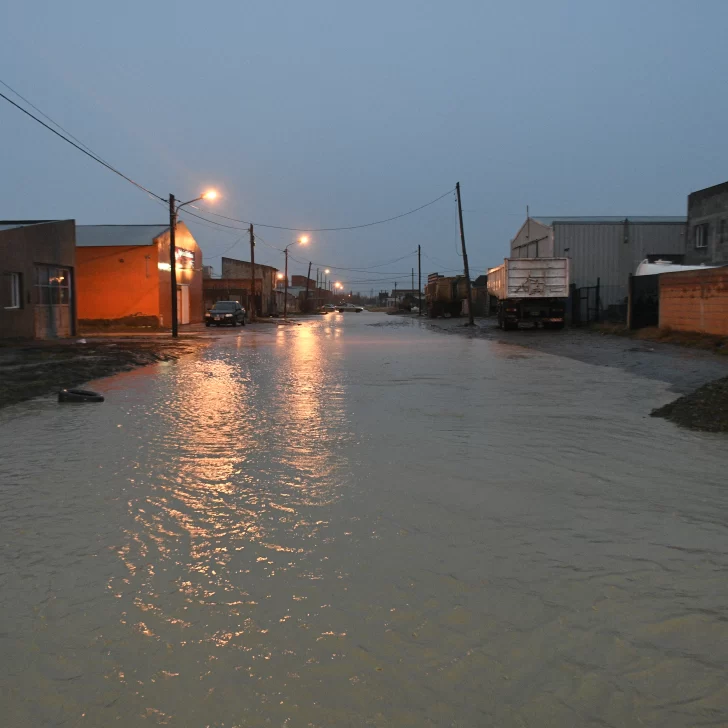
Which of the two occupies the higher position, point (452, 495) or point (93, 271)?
point (93, 271)

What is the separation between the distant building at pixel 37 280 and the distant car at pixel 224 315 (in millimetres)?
15556

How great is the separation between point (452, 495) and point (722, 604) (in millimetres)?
2499

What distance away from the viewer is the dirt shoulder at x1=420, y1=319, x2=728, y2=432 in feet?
32.4

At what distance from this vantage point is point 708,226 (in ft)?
119

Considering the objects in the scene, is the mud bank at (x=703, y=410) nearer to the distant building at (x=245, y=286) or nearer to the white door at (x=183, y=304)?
the white door at (x=183, y=304)

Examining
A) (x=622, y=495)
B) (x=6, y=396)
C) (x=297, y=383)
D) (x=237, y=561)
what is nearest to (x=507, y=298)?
(x=297, y=383)

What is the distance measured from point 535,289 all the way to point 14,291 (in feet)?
69.5

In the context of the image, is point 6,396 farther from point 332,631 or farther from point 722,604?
point 722,604

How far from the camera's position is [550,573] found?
4.51m

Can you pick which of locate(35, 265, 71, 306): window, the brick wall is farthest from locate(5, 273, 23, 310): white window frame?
the brick wall

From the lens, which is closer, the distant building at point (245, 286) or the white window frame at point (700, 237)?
the white window frame at point (700, 237)

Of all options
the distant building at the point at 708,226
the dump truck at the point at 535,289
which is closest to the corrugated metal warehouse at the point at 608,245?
the distant building at the point at 708,226

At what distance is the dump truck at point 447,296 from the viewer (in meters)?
61.5

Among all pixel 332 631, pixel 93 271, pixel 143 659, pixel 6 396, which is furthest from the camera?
pixel 93 271
